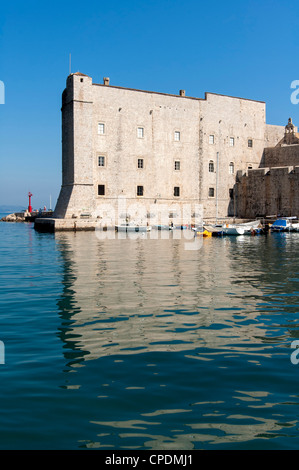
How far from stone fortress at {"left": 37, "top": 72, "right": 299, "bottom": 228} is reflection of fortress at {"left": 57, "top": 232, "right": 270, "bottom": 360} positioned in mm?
21081

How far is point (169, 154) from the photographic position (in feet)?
139

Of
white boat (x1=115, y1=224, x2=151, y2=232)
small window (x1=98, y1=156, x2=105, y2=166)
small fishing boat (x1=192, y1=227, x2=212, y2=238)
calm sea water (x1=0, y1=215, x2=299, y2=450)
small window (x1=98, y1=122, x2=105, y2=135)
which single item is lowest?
calm sea water (x1=0, y1=215, x2=299, y2=450)

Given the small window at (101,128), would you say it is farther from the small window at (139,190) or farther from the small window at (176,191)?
the small window at (176,191)

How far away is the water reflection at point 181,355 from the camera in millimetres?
4016

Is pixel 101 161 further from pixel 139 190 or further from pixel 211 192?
pixel 211 192

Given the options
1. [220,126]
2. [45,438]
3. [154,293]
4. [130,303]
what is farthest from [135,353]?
[220,126]

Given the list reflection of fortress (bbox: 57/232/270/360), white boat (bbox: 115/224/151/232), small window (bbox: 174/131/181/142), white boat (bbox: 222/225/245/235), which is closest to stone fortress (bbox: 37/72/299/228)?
small window (bbox: 174/131/181/142)

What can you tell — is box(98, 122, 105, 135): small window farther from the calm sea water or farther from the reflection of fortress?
the calm sea water

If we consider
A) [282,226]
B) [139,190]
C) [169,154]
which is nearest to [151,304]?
[282,226]

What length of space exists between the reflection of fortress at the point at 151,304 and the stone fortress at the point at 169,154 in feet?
69.2

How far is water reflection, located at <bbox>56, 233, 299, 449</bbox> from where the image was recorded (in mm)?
4016

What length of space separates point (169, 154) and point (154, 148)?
1710 mm

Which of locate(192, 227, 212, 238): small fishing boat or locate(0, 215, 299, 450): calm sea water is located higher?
locate(192, 227, 212, 238): small fishing boat

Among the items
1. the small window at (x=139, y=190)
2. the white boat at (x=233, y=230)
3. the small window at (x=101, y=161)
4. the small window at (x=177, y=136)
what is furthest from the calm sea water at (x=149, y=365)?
the small window at (x=177, y=136)
